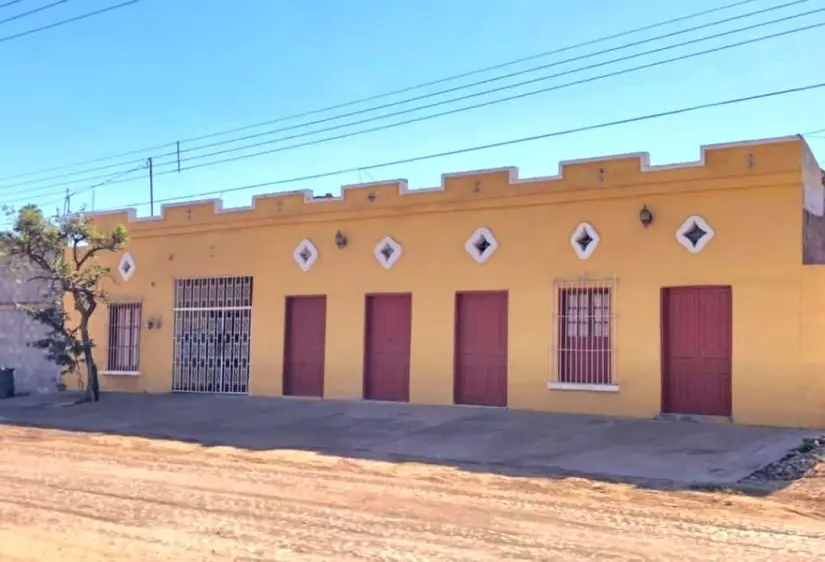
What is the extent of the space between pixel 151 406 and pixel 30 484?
9583mm

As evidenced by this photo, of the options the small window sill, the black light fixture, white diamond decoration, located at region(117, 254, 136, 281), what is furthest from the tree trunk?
the black light fixture

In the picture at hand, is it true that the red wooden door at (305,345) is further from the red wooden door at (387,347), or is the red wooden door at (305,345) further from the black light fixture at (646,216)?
the black light fixture at (646,216)

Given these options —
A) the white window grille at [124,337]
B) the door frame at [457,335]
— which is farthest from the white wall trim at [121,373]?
the door frame at [457,335]

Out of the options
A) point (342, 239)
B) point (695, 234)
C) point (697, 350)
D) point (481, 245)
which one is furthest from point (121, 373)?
point (695, 234)

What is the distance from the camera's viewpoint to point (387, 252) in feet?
60.6

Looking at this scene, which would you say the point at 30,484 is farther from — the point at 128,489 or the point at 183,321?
the point at 183,321

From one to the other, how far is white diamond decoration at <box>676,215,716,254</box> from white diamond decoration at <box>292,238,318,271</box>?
776 cm

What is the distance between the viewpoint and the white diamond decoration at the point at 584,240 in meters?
16.0

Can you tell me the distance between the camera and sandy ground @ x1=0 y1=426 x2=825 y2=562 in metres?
7.03

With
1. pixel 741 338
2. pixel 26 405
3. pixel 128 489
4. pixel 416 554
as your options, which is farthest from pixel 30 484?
pixel 26 405

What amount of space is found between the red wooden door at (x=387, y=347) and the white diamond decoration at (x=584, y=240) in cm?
366

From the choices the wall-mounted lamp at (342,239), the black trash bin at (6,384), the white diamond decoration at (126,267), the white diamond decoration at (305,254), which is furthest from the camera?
the black trash bin at (6,384)

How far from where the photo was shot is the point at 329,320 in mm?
19188

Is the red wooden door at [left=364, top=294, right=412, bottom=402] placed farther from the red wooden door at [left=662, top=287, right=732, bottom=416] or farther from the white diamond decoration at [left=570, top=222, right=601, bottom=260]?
the red wooden door at [left=662, top=287, right=732, bottom=416]
